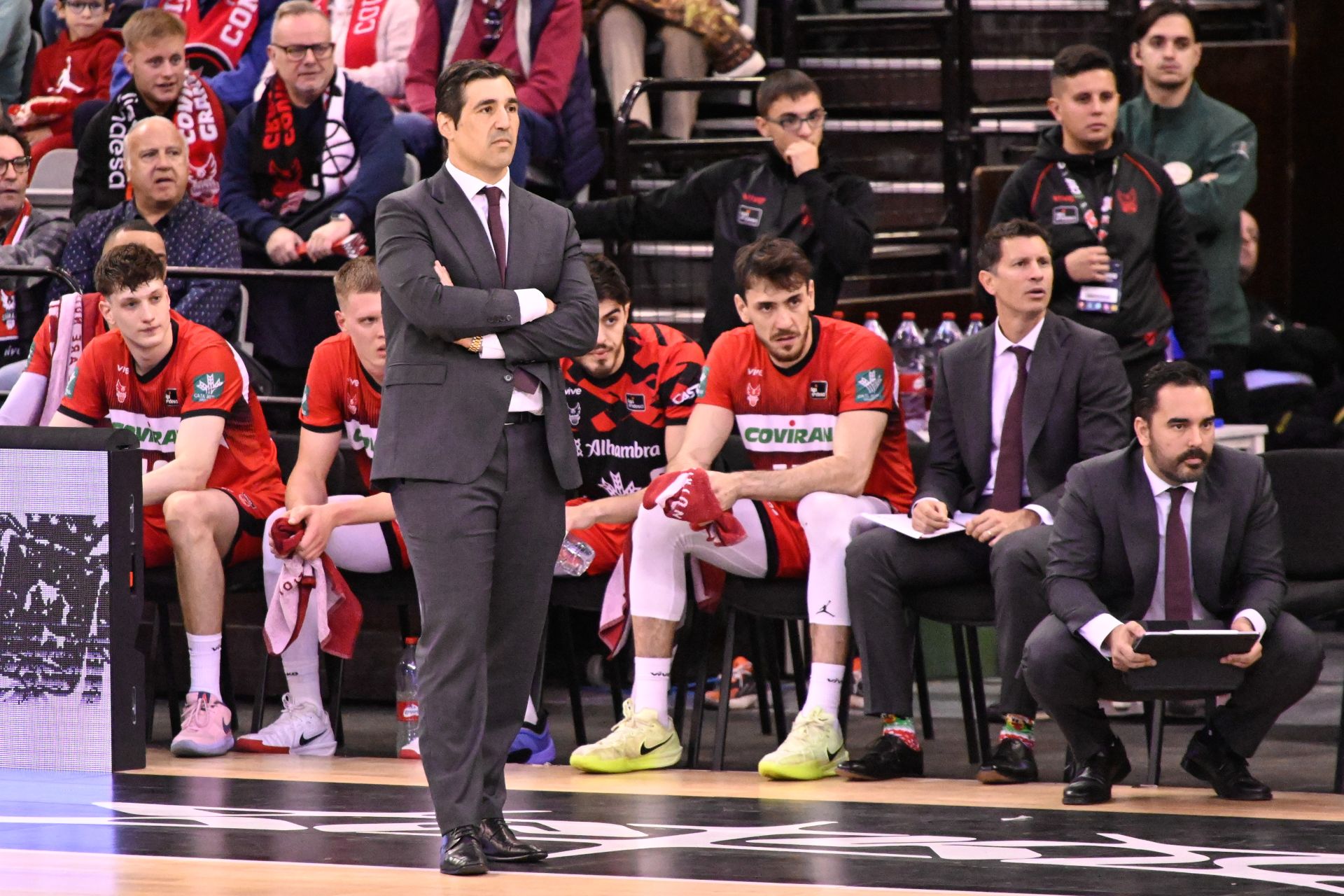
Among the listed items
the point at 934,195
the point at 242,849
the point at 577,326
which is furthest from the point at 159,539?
the point at 934,195

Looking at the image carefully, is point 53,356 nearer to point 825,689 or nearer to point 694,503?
point 694,503

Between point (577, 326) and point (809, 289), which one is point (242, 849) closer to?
point (577, 326)

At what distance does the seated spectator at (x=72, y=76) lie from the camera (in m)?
8.70

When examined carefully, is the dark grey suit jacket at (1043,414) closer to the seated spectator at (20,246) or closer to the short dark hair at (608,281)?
the short dark hair at (608,281)

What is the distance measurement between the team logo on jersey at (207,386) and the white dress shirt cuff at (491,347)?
2143 millimetres

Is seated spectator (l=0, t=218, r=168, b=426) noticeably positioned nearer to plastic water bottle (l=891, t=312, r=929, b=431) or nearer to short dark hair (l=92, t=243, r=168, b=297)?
short dark hair (l=92, t=243, r=168, b=297)

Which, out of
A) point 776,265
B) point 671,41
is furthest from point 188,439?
point 671,41

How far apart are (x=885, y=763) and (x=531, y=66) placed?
354 cm

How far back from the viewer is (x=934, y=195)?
8547mm

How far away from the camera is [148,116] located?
24.6ft

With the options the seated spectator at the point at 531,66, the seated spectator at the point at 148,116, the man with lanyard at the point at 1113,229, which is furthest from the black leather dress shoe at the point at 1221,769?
the seated spectator at the point at 148,116

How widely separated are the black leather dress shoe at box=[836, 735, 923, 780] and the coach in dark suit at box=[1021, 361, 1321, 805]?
481 mm

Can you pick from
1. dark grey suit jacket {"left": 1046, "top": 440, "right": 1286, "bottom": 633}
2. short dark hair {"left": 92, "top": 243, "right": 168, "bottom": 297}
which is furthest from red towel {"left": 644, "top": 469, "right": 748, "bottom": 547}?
short dark hair {"left": 92, "top": 243, "right": 168, "bottom": 297}

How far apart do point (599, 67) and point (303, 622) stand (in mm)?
3468
